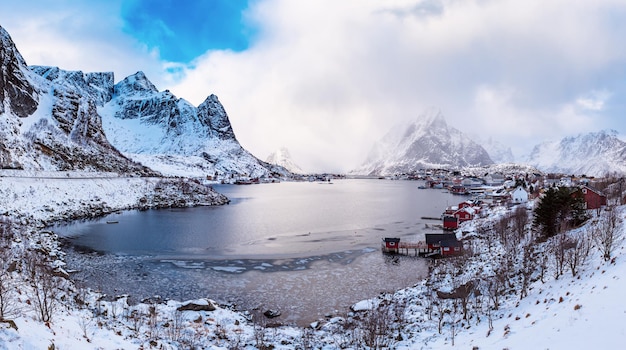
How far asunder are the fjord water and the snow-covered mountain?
113ft

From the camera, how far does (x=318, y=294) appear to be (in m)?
33.9

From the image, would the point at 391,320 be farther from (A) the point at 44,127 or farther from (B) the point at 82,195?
(A) the point at 44,127

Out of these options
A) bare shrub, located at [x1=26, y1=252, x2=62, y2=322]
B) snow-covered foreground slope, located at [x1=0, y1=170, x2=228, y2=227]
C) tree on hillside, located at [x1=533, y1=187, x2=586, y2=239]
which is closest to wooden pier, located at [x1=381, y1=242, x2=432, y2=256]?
tree on hillside, located at [x1=533, y1=187, x2=586, y2=239]

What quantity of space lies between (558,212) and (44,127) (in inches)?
5093

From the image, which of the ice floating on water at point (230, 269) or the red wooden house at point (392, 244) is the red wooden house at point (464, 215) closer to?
the red wooden house at point (392, 244)

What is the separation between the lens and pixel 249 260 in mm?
45906

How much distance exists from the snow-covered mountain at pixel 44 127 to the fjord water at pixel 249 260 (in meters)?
34.6

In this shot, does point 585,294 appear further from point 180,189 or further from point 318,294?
point 180,189

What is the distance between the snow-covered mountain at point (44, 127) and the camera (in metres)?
90.1

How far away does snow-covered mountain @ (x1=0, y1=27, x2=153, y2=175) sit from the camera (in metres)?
90.1

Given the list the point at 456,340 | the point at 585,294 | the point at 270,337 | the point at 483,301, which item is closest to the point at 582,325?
the point at 585,294

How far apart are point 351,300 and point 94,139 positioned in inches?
5140

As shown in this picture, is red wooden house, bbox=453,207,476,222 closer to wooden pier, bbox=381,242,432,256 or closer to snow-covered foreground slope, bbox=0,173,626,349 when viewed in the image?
wooden pier, bbox=381,242,432,256

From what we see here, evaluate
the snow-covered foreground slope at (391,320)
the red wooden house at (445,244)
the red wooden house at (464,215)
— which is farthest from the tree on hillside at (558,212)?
the red wooden house at (464,215)
